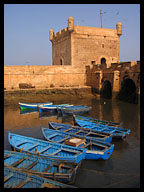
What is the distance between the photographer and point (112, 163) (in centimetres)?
745

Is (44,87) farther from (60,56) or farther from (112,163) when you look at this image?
(112,163)

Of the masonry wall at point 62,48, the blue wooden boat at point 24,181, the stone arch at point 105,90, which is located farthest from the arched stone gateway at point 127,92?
the blue wooden boat at point 24,181

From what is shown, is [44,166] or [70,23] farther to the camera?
[70,23]

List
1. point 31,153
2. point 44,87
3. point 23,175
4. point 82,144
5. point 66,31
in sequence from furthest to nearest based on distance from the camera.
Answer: point 66,31 → point 44,87 → point 82,144 → point 31,153 → point 23,175

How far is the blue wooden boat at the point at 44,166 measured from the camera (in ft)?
19.1

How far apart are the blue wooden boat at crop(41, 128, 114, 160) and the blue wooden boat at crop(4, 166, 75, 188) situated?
2.70 metres

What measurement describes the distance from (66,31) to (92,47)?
445cm

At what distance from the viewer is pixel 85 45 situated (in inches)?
1086

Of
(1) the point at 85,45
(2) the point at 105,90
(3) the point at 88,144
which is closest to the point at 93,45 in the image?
(1) the point at 85,45

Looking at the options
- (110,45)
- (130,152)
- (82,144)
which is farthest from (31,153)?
(110,45)

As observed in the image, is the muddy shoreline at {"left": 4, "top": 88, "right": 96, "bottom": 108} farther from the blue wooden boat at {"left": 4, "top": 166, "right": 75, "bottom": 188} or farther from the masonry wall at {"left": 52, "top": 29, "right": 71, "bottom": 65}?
the blue wooden boat at {"left": 4, "top": 166, "right": 75, "bottom": 188}

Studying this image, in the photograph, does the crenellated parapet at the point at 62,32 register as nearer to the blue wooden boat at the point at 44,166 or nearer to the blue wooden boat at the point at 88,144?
the blue wooden boat at the point at 88,144

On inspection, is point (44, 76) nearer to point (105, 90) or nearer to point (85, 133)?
point (105, 90)

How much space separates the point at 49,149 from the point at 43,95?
1592cm
